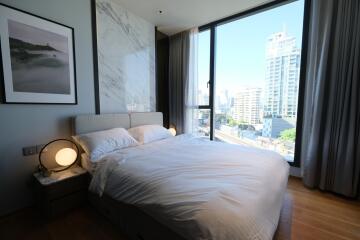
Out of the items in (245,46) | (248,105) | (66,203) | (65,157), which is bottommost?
(66,203)

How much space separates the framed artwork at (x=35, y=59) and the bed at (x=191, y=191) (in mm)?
472

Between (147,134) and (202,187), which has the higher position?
(147,134)

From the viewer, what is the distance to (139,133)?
2.64 m

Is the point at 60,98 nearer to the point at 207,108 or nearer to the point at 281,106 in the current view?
the point at 207,108

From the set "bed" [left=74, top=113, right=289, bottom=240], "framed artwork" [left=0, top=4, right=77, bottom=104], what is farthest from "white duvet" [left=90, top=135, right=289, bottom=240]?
"framed artwork" [left=0, top=4, right=77, bottom=104]

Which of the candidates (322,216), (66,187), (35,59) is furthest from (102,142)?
(322,216)

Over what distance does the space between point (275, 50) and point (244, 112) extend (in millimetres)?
1144

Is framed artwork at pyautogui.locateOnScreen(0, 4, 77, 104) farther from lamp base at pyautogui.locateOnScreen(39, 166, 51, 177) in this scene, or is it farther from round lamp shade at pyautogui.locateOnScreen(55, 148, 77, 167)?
lamp base at pyautogui.locateOnScreen(39, 166, 51, 177)

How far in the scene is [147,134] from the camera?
8.71ft

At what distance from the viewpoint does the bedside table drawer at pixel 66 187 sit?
1.73 metres

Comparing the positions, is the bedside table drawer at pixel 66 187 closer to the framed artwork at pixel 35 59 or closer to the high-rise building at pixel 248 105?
the framed artwork at pixel 35 59

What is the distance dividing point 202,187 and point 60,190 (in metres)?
1.57

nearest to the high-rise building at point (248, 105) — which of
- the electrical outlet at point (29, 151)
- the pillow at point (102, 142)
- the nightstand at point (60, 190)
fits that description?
the pillow at point (102, 142)

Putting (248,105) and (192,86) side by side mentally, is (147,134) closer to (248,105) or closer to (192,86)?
(192,86)
